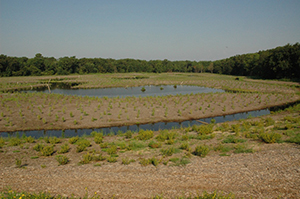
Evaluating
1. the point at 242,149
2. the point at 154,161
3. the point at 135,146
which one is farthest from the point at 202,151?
the point at 135,146

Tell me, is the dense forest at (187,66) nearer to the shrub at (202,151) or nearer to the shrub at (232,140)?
the shrub at (232,140)

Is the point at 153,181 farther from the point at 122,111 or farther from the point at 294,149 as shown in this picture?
the point at 122,111

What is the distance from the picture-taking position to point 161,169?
32.2 ft

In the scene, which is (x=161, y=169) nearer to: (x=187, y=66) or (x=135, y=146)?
(x=135, y=146)

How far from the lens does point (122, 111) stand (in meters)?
25.5

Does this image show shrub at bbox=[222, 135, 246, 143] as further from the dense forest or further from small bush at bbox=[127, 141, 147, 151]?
the dense forest

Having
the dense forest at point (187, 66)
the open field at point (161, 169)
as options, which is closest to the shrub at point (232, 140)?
the open field at point (161, 169)

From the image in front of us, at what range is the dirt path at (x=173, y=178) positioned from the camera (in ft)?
25.8

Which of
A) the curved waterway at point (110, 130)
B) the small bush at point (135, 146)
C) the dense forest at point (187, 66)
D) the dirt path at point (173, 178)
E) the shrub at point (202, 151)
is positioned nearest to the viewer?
the dirt path at point (173, 178)

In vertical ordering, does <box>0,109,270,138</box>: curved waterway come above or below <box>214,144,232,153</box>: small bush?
below

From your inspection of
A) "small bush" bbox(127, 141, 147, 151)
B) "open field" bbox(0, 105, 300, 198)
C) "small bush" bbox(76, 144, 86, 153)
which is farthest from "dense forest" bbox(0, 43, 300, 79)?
"small bush" bbox(76, 144, 86, 153)

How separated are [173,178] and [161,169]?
108 cm

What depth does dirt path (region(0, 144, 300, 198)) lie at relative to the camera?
25.8 feet

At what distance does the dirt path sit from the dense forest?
6075cm
